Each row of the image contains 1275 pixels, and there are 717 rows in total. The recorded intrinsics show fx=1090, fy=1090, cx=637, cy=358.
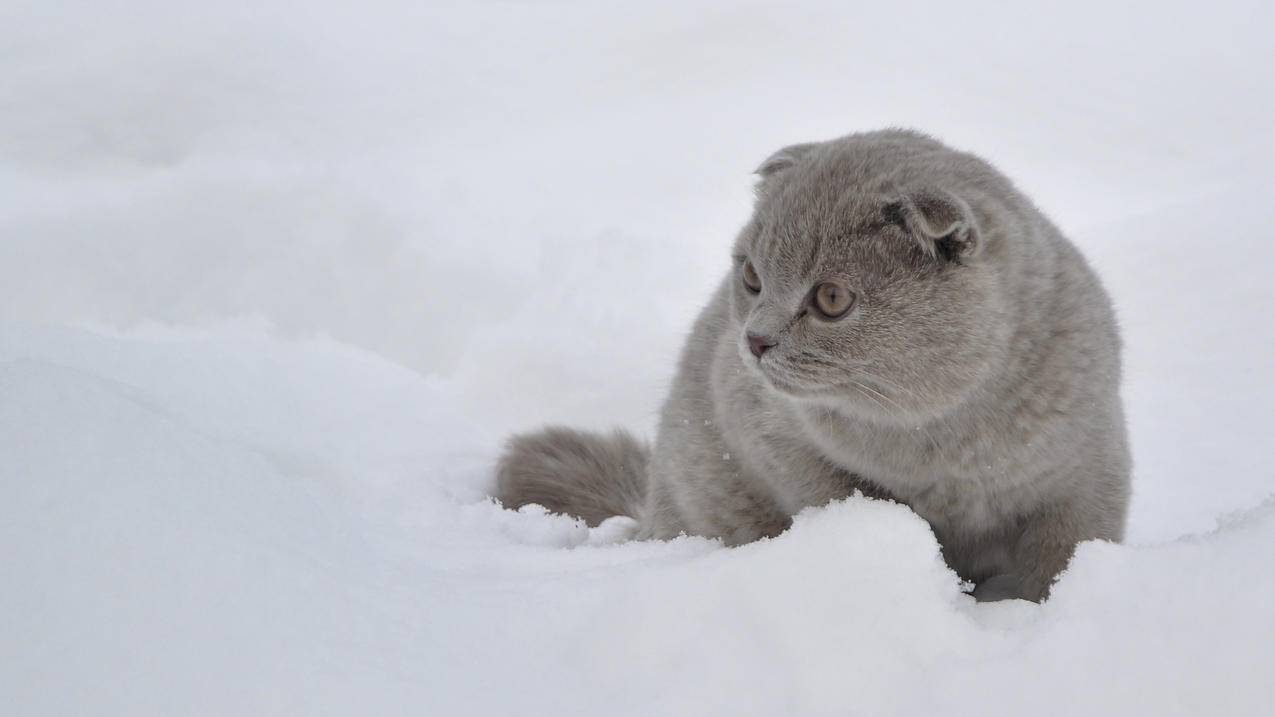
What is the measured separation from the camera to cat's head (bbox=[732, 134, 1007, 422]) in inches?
78.6

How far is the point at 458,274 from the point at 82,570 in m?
3.35

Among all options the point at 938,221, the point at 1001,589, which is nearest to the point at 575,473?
the point at 1001,589

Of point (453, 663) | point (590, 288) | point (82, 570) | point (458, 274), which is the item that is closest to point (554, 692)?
point (453, 663)

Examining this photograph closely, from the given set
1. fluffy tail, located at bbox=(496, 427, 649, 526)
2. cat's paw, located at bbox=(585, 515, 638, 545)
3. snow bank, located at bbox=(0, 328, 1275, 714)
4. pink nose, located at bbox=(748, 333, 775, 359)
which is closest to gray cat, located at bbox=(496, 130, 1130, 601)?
pink nose, located at bbox=(748, 333, 775, 359)

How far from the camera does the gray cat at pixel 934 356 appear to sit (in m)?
2.01

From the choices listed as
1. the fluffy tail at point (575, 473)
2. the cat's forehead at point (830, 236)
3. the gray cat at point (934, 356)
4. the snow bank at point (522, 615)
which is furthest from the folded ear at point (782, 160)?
the fluffy tail at point (575, 473)

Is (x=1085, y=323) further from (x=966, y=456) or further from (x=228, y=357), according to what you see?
(x=228, y=357)

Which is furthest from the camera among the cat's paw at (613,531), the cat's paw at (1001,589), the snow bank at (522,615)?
the cat's paw at (613,531)

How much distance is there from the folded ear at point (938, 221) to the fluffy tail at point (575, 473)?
1398 mm

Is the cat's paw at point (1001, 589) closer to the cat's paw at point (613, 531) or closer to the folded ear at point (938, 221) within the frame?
the folded ear at point (938, 221)

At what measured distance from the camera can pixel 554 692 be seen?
140cm

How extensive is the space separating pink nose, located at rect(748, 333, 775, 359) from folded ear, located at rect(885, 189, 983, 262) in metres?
0.32

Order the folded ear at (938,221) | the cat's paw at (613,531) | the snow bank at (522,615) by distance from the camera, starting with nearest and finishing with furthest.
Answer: the snow bank at (522,615) → the folded ear at (938,221) → the cat's paw at (613,531)

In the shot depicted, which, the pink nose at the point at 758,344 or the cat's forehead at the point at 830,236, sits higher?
the cat's forehead at the point at 830,236
